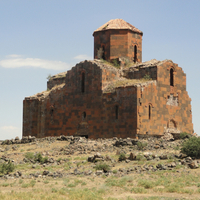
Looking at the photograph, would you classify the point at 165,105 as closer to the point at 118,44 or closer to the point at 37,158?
the point at 118,44

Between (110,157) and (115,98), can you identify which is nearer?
(110,157)

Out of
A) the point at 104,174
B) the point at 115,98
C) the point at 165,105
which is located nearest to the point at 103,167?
the point at 104,174

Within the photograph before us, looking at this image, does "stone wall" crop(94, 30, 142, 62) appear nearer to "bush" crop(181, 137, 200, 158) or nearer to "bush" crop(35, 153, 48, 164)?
"bush" crop(35, 153, 48, 164)

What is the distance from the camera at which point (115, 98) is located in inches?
910

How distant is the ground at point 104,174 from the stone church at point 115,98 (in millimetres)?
1879

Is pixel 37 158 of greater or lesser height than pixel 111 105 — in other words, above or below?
below

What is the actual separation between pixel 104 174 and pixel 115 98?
940cm

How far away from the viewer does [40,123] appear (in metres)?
27.8

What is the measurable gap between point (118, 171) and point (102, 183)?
1.85m

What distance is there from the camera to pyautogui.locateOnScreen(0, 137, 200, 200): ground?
11.4 metres

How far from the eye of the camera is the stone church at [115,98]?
73.7 feet

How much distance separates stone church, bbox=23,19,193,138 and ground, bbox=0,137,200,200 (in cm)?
188

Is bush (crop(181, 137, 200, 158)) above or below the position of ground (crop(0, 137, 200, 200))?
above

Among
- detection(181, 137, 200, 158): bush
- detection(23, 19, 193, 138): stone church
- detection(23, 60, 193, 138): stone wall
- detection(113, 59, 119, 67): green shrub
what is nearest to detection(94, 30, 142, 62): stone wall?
detection(23, 19, 193, 138): stone church
